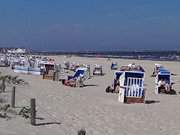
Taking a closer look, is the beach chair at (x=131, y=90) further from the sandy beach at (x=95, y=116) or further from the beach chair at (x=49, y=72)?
the beach chair at (x=49, y=72)

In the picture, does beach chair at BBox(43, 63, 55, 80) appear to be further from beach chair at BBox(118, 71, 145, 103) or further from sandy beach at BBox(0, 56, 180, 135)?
beach chair at BBox(118, 71, 145, 103)

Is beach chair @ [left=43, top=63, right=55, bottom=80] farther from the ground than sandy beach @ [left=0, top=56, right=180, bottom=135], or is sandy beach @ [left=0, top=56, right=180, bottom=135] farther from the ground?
beach chair @ [left=43, top=63, right=55, bottom=80]

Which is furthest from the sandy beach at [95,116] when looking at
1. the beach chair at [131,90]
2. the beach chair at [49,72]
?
the beach chair at [49,72]

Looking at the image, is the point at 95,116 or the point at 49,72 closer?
the point at 95,116

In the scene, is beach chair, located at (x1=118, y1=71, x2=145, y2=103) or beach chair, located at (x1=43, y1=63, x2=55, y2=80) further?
beach chair, located at (x1=43, y1=63, x2=55, y2=80)

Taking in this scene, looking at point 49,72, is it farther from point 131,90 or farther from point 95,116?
point 95,116

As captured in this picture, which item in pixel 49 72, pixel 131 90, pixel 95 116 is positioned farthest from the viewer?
pixel 49 72

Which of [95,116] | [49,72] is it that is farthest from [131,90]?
[49,72]

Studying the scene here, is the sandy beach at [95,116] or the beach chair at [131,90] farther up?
the beach chair at [131,90]

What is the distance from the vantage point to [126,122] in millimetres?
12656

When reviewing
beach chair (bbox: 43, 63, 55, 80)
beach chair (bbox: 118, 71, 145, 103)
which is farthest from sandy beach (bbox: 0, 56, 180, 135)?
beach chair (bbox: 43, 63, 55, 80)

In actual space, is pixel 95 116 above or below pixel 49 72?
below

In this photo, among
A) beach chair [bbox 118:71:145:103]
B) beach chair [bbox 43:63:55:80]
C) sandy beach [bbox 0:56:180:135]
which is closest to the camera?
sandy beach [bbox 0:56:180:135]

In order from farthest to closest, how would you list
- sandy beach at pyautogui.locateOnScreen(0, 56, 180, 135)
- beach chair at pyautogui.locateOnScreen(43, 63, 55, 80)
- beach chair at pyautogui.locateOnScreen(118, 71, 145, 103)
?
beach chair at pyautogui.locateOnScreen(43, 63, 55, 80)
beach chair at pyautogui.locateOnScreen(118, 71, 145, 103)
sandy beach at pyautogui.locateOnScreen(0, 56, 180, 135)
